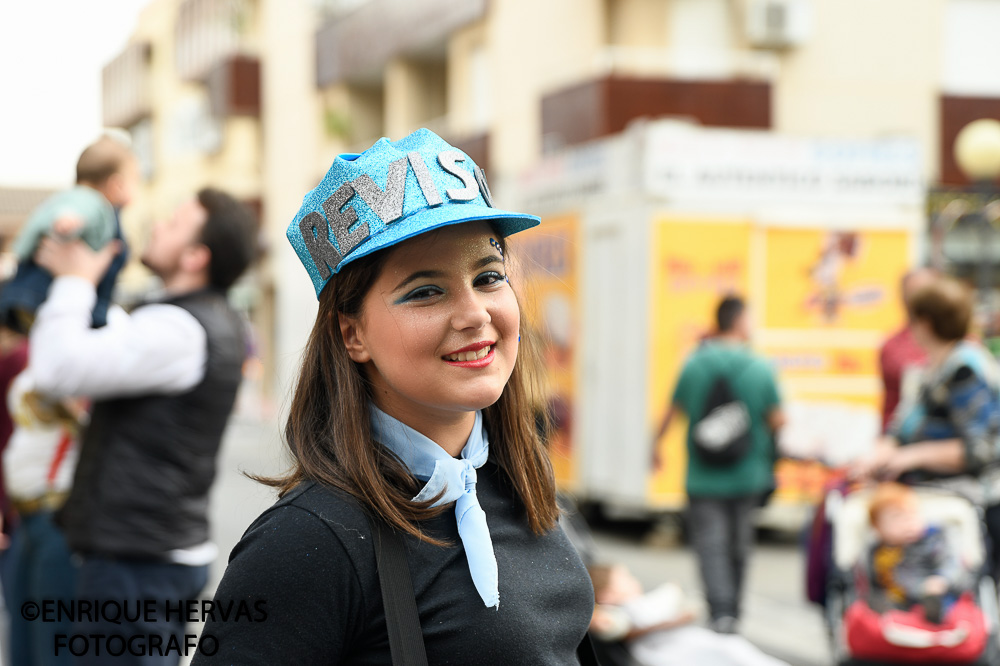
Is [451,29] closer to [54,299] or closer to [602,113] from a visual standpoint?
[602,113]

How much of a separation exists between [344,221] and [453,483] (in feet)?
1.43

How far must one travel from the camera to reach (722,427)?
6.94 meters

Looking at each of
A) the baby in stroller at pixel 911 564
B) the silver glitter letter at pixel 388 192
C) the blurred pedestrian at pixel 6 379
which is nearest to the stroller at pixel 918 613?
the baby in stroller at pixel 911 564

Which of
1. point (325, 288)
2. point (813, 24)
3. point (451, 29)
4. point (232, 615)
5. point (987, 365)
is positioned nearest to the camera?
point (232, 615)

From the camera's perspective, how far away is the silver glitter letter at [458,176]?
185 cm

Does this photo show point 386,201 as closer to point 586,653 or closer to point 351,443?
point 351,443

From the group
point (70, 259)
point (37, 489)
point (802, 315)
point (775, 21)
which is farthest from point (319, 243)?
point (775, 21)

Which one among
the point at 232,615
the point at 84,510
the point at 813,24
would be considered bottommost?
the point at 84,510

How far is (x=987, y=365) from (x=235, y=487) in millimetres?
11374

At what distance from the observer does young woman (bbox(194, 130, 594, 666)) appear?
5.48 feet

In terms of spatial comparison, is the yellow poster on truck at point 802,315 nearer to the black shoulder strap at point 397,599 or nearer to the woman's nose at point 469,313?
the woman's nose at point 469,313

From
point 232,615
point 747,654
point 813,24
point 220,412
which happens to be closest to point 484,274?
point 232,615

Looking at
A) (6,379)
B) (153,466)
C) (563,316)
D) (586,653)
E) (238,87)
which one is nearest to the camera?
(586,653)

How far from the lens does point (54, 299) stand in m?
3.43
